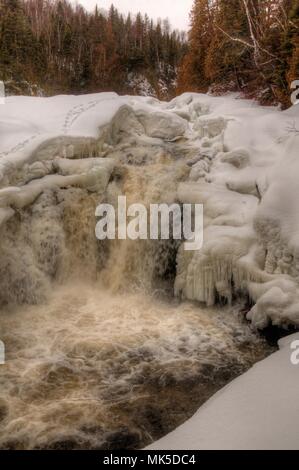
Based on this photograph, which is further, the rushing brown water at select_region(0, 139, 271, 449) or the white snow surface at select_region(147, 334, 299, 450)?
the rushing brown water at select_region(0, 139, 271, 449)

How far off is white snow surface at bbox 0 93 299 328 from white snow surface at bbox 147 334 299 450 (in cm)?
153

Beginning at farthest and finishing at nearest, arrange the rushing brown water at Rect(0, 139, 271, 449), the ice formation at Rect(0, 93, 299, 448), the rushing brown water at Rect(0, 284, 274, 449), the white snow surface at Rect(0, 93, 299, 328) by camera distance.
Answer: the white snow surface at Rect(0, 93, 299, 328), the ice formation at Rect(0, 93, 299, 448), the rushing brown water at Rect(0, 139, 271, 449), the rushing brown water at Rect(0, 284, 274, 449)

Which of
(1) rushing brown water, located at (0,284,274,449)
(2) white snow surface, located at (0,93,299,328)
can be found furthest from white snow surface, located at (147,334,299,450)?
(2) white snow surface, located at (0,93,299,328)

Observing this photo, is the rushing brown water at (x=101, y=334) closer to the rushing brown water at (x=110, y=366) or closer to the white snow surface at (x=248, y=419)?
the rushing brown water at (x=110, y=366)

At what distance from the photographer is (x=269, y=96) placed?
1130cm

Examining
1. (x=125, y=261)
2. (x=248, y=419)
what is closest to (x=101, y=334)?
(x=125, y=261)

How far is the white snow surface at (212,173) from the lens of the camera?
5.57m

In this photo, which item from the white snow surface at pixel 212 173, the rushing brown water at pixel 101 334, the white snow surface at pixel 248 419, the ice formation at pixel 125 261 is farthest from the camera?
the white snow surface at pixel 212 173

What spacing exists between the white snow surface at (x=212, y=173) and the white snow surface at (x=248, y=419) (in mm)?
1533

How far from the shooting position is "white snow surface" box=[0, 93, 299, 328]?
5566 millimetres

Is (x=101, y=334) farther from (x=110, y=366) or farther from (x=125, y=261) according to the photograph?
(x=125, y=261)

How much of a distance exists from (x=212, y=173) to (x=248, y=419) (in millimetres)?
5289

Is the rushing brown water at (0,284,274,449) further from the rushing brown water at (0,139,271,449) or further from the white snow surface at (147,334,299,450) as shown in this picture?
the white snow surface at (147,334,299,450)

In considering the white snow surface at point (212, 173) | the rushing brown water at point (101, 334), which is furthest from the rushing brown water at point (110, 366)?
the white snow surface at point (212, 173)
